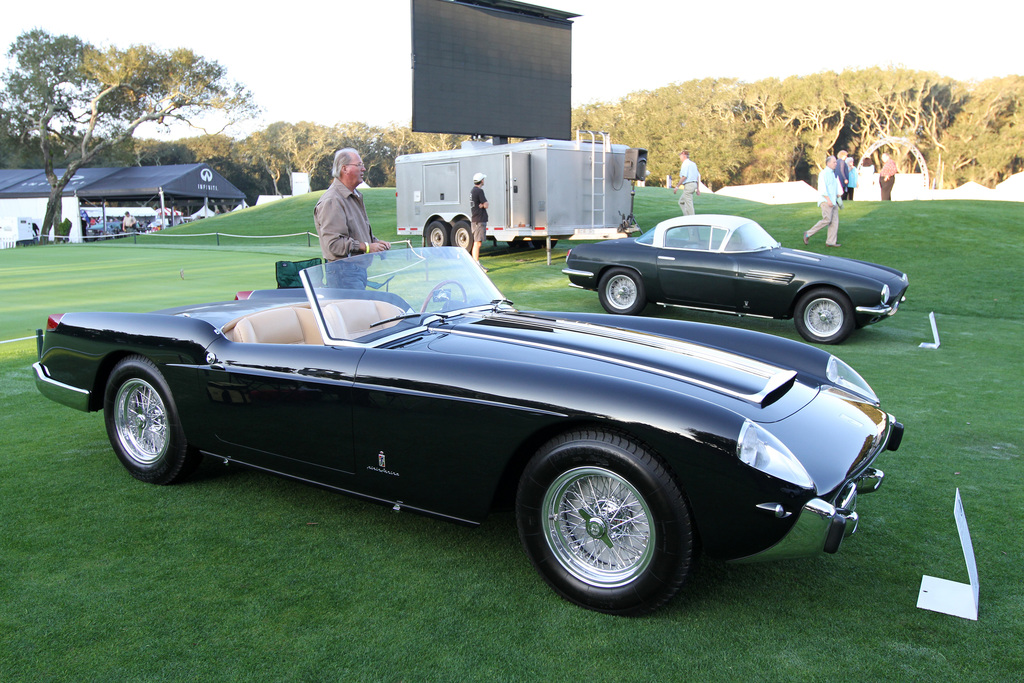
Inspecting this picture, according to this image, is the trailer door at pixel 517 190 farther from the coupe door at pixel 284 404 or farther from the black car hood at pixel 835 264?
the coupe door at pixel 284 404

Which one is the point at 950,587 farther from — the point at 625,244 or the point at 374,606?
the point at 625,244

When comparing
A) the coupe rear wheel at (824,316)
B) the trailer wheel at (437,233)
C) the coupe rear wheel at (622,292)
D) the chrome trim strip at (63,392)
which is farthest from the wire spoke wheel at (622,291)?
the trailer wheel at (437,233)

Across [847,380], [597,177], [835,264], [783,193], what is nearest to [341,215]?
[847,380]

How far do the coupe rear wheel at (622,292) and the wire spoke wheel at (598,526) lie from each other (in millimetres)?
7227

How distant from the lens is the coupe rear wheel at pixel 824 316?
27.3 ft

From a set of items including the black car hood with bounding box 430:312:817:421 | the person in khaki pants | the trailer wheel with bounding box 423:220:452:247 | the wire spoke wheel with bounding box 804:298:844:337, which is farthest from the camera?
the trailer wheel with bounding box 423:220:452:247

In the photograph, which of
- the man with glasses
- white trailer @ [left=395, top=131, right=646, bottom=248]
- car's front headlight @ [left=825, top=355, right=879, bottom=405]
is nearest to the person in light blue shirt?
white trailer @ [left=395, top=131, right=646, bottom=248]

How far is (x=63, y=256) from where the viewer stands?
22.8 metres

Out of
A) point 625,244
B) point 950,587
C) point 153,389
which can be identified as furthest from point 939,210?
point 153,389

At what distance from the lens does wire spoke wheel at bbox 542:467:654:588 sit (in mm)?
2598

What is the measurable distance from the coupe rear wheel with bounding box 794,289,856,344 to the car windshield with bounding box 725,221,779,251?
0.92 meters

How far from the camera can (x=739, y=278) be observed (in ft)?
28.9

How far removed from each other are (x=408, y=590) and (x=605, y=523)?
83cm

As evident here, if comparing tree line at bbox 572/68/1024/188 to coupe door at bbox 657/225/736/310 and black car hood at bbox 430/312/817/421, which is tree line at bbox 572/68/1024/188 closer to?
coupe door at bbox 657/225/736/310
